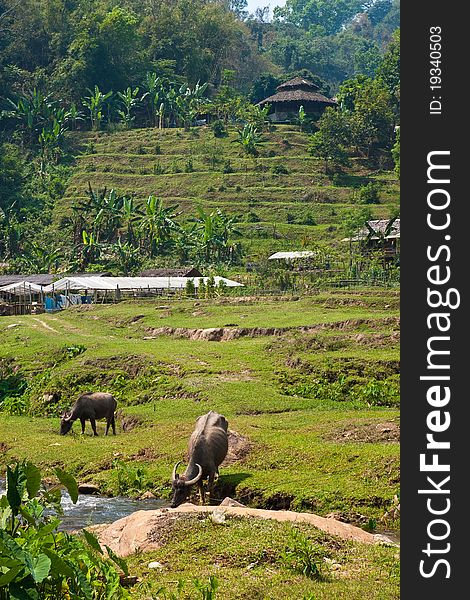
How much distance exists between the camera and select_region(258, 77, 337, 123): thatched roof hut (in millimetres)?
93188

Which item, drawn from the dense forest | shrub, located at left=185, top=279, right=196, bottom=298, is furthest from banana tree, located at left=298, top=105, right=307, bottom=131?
shrub, located at left=185, top=279, right=196, bottom=298

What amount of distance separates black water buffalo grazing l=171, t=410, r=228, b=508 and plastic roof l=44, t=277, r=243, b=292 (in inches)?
1278

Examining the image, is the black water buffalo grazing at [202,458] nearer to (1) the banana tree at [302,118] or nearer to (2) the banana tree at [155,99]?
(1) the banana tree at [302,118]

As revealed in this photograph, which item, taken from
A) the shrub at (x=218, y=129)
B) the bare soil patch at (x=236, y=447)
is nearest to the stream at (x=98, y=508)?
the bare soil patch at (x=236, y=447)

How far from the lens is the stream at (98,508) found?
14961 mm

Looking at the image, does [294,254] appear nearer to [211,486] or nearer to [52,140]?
[52,140]

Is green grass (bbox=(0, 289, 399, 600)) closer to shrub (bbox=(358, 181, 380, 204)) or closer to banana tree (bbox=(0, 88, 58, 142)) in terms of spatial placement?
shrub (bbox=(358, 181, 380, 204))

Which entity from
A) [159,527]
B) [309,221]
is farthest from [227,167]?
[159,527]

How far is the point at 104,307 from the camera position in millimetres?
43594

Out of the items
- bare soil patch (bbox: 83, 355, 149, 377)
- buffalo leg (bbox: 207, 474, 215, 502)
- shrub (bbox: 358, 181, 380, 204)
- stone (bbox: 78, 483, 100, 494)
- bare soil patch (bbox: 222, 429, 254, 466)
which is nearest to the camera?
buffalo leg (bbox: 207, 474, 215, 502)

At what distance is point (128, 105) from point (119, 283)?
151ft

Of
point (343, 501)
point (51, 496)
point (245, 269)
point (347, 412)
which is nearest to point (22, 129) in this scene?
point (245, 269)

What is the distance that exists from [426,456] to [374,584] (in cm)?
454

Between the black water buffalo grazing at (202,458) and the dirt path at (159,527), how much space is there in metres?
2.29
